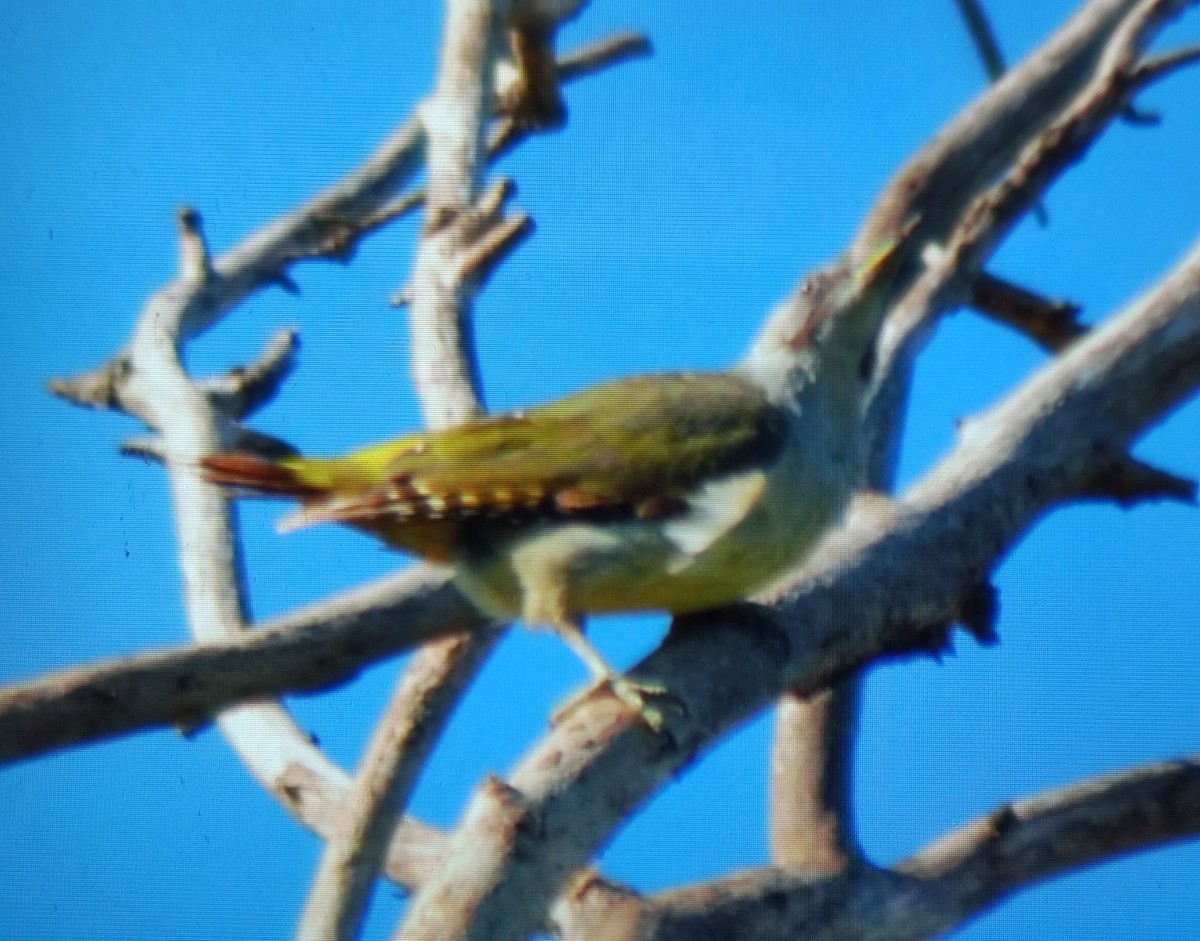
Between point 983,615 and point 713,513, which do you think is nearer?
point 713,513

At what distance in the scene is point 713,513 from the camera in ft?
9.85

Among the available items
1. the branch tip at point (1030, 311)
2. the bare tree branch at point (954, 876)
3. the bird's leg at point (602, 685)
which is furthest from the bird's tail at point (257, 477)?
the branch tip at point (1030, 311)

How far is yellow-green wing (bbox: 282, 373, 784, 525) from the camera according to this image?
3055 millimetres

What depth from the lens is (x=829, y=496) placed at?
3199 mm

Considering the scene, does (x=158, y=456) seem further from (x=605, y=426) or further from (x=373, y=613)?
(x=605, y=426)

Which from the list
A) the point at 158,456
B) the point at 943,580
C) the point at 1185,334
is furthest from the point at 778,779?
the point at 158,456

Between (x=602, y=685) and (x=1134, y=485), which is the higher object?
(x=1134, y=485)

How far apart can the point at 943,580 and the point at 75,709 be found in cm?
165

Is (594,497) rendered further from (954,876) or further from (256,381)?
(256,381)

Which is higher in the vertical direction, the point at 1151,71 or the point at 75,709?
the point at 1151,71

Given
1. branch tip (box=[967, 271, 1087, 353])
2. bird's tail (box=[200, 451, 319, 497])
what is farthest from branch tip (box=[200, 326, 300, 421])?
branch tip (box=[967, 271, 1087, 353])

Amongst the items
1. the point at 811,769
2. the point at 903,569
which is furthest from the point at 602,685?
the point at 811,769

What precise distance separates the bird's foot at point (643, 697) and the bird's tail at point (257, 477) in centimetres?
64

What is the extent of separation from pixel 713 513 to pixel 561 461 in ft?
1.01
